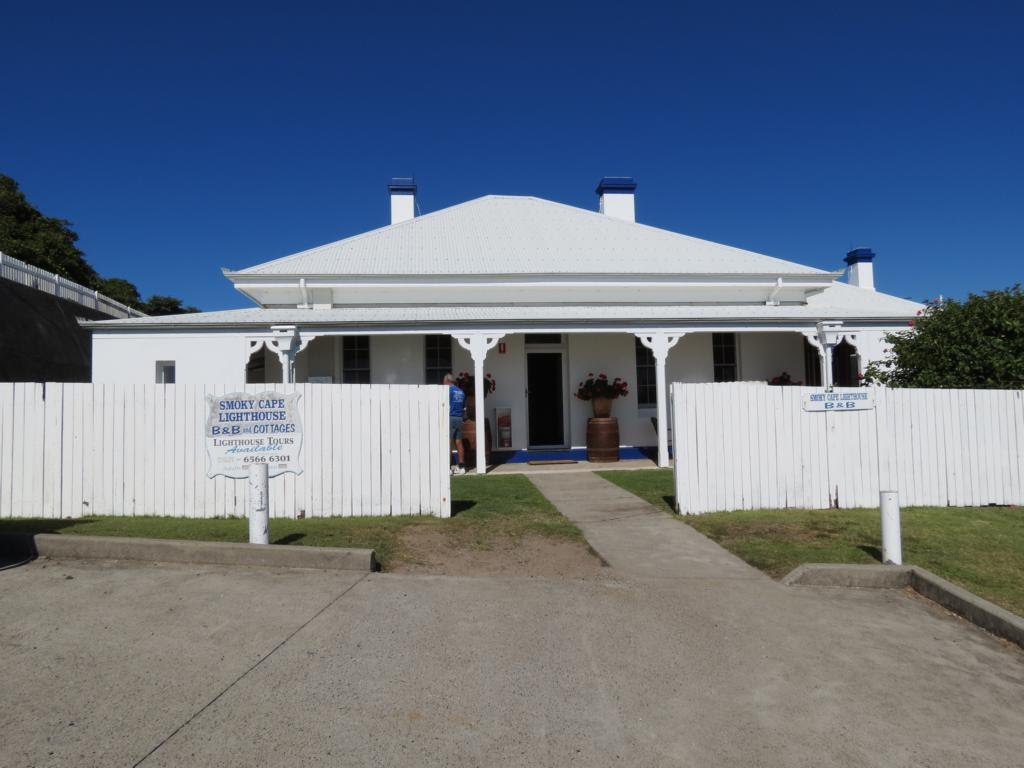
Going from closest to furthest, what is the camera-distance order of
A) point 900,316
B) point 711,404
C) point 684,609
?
point 684,609 → point 711,404 → point 900,316

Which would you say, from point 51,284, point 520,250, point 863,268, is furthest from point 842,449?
point 51,284

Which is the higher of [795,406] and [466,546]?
[795,406]

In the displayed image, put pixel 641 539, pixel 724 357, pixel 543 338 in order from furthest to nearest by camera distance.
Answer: pixel 724 357
pixel 543 338
pixel 641 539

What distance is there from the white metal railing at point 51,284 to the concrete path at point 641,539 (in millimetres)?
16223

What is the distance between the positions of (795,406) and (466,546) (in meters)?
4.45

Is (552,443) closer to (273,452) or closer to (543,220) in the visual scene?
(543,220)

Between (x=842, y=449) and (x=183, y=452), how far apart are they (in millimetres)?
7868

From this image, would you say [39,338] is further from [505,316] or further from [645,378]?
[645,378]

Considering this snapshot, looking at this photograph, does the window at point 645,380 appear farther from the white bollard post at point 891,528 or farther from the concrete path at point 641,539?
Result: the white bollard post at point 891,528

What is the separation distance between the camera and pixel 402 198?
20562mm

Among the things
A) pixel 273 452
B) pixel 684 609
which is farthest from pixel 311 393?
pixel 684 609

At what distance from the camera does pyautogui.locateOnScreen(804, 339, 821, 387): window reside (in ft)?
51.7

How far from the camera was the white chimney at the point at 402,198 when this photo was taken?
67.2 feet

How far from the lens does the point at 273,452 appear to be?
6.90 metres
